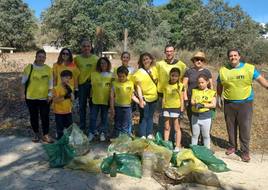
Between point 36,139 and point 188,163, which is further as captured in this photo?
point 36,139

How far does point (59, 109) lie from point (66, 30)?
31.5 metres

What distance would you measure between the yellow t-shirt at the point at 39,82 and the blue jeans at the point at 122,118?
1.15m

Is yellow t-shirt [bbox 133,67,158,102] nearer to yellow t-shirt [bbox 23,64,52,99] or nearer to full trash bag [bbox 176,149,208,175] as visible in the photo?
full trash bag [bbox 176,149,208,175]

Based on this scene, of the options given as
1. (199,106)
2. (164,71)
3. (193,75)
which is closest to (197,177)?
(199,106)

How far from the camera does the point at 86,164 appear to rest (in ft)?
17.9

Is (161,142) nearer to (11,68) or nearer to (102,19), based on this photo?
(11,68)

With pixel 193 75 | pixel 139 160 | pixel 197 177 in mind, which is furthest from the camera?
pixel 193 75

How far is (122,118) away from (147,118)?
395mm

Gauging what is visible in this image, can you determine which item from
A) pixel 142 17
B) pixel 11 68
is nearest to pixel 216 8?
pixel 142 17

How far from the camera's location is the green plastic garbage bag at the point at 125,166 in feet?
17.3

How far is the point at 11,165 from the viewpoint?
5.75 m

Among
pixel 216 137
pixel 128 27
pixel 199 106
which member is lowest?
pixel 216 137

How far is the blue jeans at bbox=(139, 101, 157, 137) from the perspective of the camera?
6.57m

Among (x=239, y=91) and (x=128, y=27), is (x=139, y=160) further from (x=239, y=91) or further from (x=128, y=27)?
(x=128, y=27)
